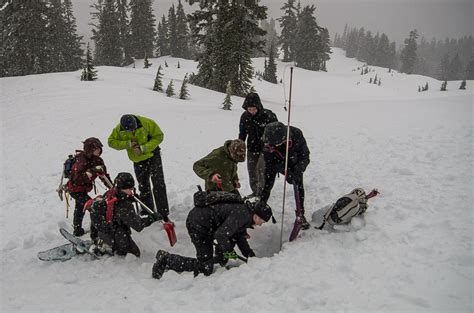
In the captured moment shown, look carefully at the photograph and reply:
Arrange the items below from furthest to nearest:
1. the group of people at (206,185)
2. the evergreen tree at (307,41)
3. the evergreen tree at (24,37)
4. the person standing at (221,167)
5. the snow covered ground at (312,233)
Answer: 1. the evergreen tree at (307,41)
2. the evergreen tree at (24,37)
3. the person standing at (221,167)
4. the group of people at (206,185)
5. the snow covered ground at (312,233)

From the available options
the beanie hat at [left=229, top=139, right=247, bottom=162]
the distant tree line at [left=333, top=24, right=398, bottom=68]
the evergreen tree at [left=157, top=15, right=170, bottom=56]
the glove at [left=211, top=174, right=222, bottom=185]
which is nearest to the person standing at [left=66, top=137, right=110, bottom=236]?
the glove at [left=211, top=174, right=222, bottom=185]

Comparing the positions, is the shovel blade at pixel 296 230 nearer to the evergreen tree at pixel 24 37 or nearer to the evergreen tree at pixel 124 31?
the evergreen tree at pixel 24 37

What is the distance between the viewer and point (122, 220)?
5.39 meters

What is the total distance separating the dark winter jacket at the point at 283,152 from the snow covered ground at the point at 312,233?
1175mm

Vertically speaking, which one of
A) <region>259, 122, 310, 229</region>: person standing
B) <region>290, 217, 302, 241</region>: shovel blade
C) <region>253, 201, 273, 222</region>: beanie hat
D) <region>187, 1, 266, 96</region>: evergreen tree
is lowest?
<region>290, 217, 302, 241</region>: shovel blade

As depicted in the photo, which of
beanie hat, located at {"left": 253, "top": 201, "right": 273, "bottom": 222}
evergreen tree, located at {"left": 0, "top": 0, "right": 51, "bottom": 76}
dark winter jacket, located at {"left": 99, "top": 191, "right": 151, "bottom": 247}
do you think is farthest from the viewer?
evergreen tree, located at {"left": 0, "top": 0, "right": 51, "bottom": 76}

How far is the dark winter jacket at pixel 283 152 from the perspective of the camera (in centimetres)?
563

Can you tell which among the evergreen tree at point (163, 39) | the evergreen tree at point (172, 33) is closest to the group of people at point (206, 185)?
the evergreen tree at point (172, 33)

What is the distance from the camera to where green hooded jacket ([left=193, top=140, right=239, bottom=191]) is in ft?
18.7

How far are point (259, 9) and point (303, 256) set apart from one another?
894 inches

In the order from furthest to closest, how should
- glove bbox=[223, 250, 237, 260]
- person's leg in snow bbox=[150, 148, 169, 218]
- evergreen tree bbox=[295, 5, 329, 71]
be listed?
1. evergreen tree bbox=[295, 5, 329, 71]
2. person's leg in snow bbox=[150, 148, 169, 218]
3. glove bbox=[223, 250, 237, 260]

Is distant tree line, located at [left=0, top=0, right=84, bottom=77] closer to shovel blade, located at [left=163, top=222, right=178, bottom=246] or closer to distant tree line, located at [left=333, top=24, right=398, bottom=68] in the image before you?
shovel blade, located at [left=163, top=222, right=178, bottom=246]

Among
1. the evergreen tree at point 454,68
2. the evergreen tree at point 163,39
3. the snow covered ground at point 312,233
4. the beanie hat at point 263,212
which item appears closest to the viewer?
the snow covered ground at point 312,233

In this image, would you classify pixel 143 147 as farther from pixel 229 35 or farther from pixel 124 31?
pixel 124 31
